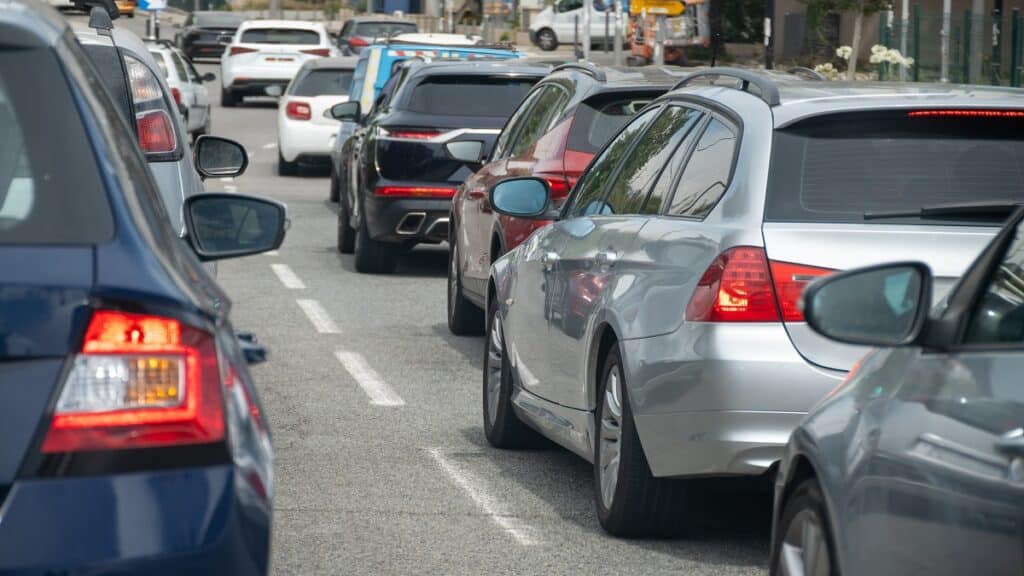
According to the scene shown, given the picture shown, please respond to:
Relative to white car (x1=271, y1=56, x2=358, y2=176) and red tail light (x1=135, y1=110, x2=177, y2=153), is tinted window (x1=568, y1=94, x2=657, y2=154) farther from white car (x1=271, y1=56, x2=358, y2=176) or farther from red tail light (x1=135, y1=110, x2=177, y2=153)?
white car (x1=271, y1=56, x2=358, y2=176)

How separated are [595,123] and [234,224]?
5.63m

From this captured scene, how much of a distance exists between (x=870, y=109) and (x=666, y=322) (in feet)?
2.87

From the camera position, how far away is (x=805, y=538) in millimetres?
4367

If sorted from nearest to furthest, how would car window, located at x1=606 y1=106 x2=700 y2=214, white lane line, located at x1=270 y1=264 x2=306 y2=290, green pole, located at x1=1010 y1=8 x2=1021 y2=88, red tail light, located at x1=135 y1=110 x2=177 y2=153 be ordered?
car window, located at x1=606 y1=106 x2=700 y2=214, red tail light, located at x1=135 y1=110 x2=177 y2=153, white lane line, located at x1=270 y1=264 x2=306 y2=290, green pole, located at x1=1010 y1=8 x2=1021 y2=88

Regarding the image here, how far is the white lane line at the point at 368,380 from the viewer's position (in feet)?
31.6

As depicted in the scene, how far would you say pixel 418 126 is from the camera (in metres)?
14.6

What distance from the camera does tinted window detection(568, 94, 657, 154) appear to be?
33.1 ft

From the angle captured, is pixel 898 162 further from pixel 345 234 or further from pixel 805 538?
pixel 345 234

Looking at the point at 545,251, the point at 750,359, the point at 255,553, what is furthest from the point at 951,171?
the point at 255,553

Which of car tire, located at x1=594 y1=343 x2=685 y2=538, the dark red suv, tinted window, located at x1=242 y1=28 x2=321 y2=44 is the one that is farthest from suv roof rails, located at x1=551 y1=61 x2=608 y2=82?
tinted window, located at x1=242 y1=28 x2=321 y2=44

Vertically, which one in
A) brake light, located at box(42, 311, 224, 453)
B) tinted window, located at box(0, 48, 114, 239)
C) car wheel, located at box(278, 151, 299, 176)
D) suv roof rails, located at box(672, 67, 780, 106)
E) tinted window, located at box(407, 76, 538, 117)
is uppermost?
tinted window, located at box(0, 48, 114, 239)

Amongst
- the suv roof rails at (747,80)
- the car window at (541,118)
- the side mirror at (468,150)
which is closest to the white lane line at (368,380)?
the car window at (541,118)

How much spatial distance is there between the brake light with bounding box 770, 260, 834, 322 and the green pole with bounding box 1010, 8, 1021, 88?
85.3ft

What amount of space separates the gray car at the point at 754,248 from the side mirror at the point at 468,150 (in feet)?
20.9
